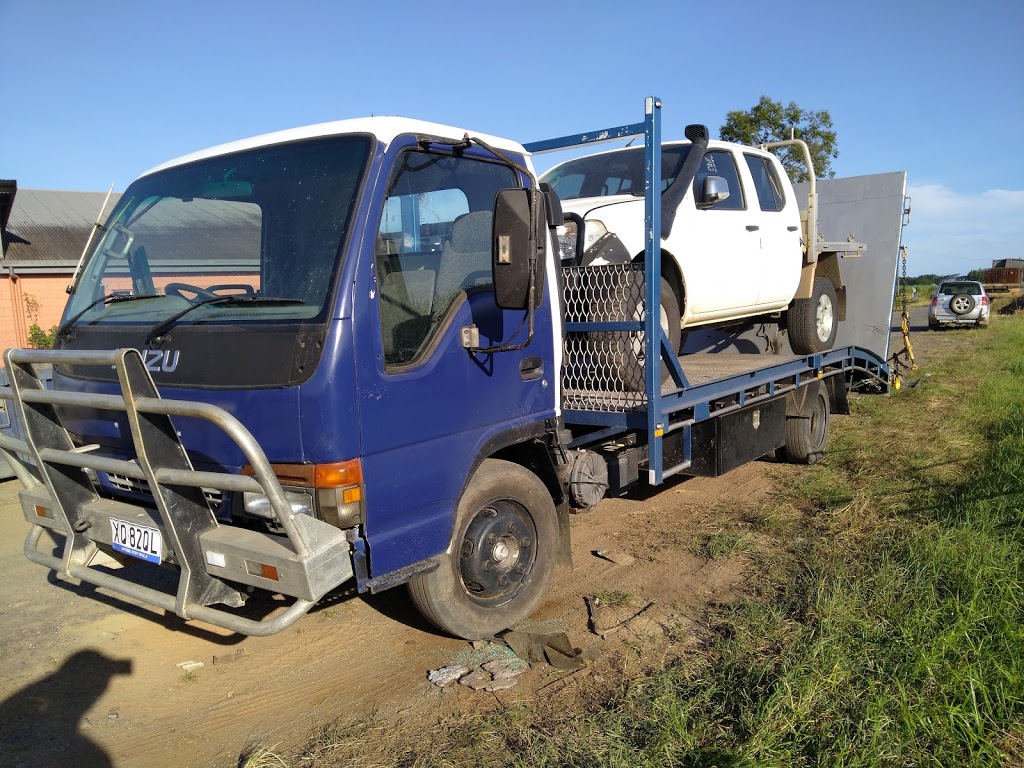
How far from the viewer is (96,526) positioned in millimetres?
3496

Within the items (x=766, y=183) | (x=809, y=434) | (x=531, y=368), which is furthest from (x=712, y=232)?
(x=809, y=434)

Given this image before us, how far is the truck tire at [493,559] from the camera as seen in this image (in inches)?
145

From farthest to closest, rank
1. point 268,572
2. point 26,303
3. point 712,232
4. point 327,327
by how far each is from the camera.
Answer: point 26,303
point 712,232
point 327,327
point 268,572

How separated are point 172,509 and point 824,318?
693 cm

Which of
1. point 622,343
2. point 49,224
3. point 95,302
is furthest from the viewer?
point 49,224

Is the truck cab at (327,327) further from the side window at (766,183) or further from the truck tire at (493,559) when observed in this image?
the side window at (766,183)

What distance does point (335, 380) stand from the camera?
2.98 meters

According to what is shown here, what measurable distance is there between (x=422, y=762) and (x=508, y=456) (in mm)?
1659

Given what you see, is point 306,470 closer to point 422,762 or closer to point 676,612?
point 422,762

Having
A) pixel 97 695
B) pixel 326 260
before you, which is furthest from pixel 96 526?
pixel 326 260

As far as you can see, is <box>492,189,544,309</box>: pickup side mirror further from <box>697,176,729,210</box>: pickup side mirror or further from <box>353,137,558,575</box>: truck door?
<box>697,176,729,210</box>: pickup side mirror

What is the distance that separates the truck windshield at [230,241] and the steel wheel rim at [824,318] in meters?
5.86

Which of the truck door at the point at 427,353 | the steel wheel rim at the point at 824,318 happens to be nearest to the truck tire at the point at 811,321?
the steel wheel rim at the point at 824,318

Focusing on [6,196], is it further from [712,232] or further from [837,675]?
[837,675]
